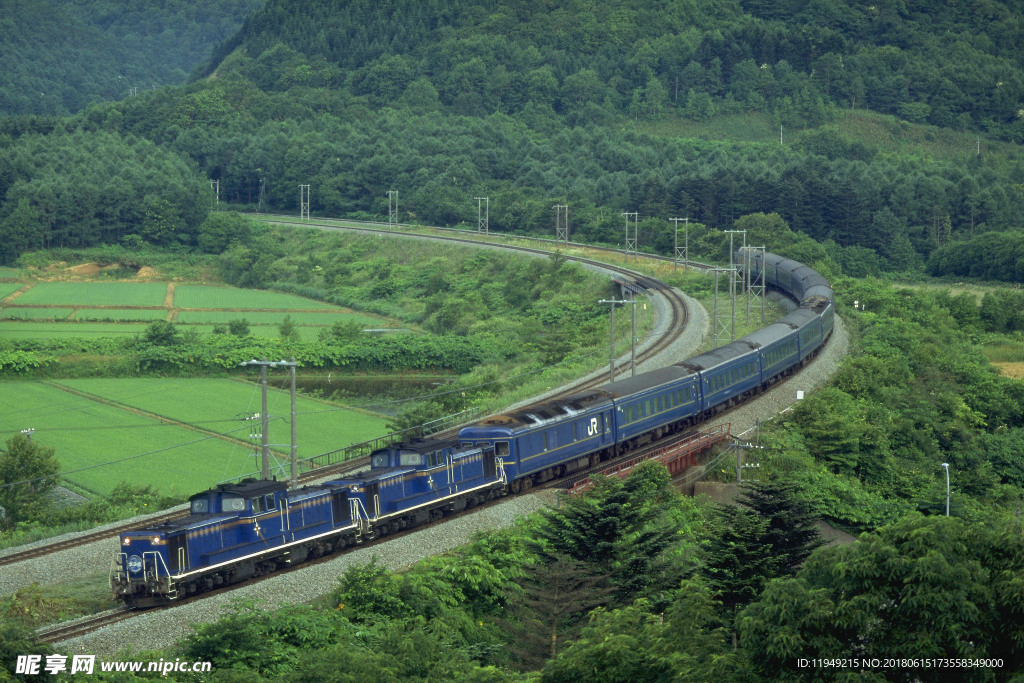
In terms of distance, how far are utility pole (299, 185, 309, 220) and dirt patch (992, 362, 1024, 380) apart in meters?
85.4

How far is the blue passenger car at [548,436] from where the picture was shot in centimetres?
4584

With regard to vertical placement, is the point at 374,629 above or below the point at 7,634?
below

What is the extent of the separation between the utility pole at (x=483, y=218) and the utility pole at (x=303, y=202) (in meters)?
19.9

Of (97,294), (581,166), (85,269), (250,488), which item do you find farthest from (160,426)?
(581,166)

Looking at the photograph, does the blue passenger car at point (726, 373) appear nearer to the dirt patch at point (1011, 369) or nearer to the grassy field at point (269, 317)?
the dirt patch at point (1011, 369)

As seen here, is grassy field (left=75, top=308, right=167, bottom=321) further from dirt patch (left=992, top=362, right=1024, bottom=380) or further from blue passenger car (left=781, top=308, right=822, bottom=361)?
dirt patch (left=992, top=362, right=1024, bottom=380)

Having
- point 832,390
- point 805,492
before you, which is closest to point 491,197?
→ point 832,390

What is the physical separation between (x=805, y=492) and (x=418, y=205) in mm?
107150

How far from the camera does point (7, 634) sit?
25.5 meters

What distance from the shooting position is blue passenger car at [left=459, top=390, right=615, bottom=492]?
45.8 meters

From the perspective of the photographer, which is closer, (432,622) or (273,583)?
(432,622)

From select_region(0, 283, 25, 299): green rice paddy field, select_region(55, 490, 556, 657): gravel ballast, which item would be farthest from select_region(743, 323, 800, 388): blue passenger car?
select_region(0, 283, 25, 299): green rice paddy field

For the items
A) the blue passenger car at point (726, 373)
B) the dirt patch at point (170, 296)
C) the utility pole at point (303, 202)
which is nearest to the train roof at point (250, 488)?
the blue passenger car at point (726, 373)

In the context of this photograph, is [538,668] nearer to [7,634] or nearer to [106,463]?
[7,634]
